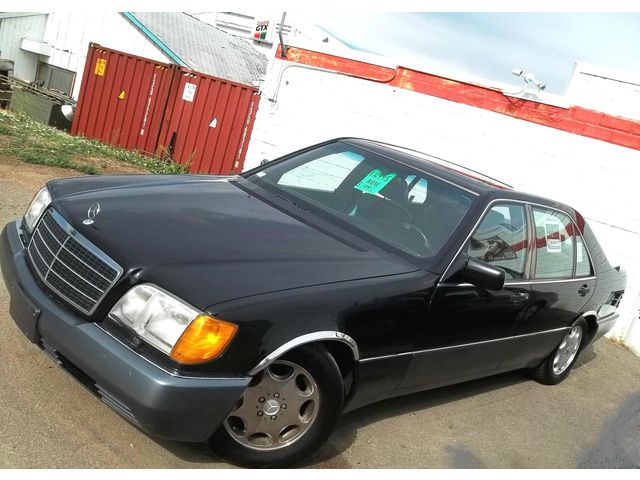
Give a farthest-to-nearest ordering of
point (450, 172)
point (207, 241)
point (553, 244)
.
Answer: point (553, 244) < point (450, 172) < point (207, 241)

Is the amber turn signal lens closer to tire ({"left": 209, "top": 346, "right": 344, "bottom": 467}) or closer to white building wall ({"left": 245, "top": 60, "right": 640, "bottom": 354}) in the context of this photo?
tire ({"left": 209, "top": 346, "right": 344, "bottom": 467})

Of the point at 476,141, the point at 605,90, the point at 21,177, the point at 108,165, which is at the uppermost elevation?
the point at 605,90

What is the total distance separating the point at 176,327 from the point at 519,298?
2.47 m

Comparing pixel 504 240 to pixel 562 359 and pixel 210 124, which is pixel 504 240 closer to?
pixel 562 359

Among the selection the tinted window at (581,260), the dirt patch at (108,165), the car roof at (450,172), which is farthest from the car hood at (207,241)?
the dirt patch at (108,165)

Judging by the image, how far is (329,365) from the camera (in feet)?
10.4

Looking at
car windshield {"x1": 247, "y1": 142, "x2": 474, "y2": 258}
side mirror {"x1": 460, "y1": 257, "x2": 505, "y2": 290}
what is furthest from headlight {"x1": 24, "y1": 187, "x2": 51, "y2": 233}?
side mirror {"x1": 460, "y1": 257, "x2": 505, "y2": 290}

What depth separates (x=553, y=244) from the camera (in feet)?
15.8

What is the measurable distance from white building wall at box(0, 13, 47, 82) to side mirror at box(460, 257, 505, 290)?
28686 millimetres

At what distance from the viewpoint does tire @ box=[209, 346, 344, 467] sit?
3.08 metres

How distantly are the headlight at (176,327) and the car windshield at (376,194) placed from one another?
143cm

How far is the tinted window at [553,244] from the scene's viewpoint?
4637 mm

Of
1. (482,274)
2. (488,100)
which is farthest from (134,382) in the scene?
(488,100)

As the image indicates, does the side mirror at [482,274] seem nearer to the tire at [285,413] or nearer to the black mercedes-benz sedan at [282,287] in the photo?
the black mercedes-benz sedan at [282,287]
